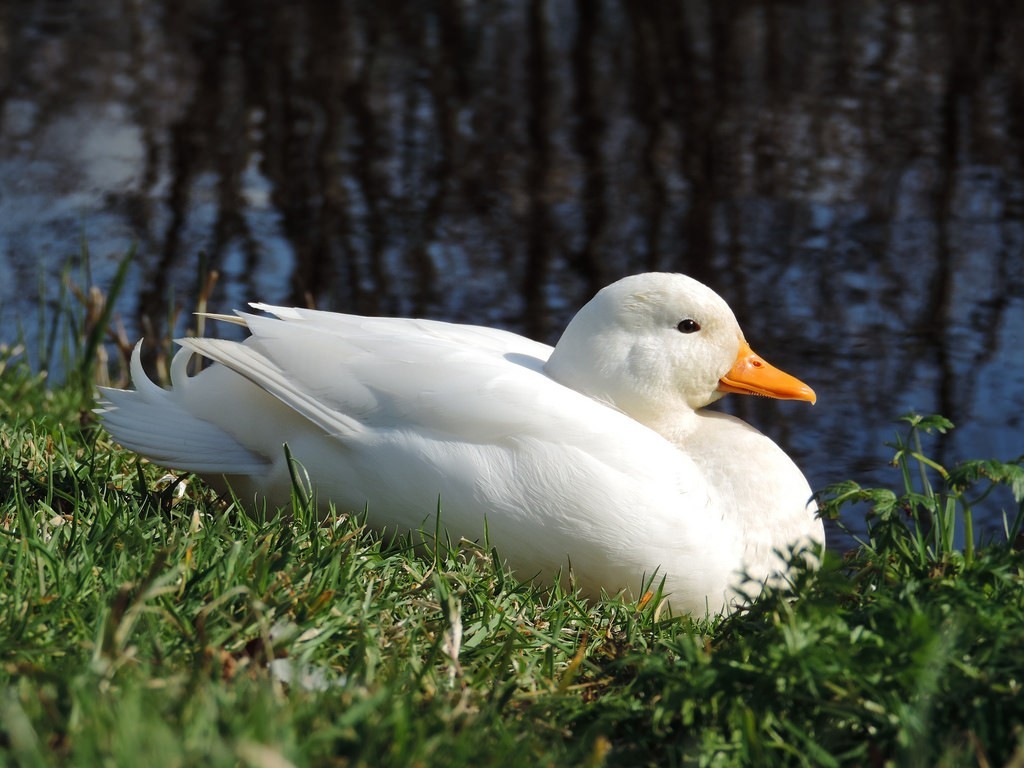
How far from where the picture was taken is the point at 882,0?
15547 mm

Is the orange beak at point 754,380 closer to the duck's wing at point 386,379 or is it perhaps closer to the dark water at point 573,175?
the duck's wing at point 386,379

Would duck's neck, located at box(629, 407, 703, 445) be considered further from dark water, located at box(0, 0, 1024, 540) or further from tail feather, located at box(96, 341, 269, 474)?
dark water, located at box(0, 0, 1024, 540)

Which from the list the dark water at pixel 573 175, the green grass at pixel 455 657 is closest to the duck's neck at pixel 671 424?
the green grass at pixel 455 657

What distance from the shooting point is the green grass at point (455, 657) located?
2004 millimetres

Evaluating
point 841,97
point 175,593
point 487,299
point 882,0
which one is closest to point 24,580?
A: point 175,593

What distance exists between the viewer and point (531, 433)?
10.8 feet

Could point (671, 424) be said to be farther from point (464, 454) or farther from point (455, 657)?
point (455, 657)

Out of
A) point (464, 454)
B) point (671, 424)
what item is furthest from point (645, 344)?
point (464, 454)

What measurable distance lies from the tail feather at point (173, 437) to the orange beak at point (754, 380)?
4.67ft

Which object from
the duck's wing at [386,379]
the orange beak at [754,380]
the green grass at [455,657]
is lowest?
the green grass at [455,657]

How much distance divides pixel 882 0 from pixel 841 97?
4.72 m

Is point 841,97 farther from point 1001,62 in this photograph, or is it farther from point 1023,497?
point 1023,497

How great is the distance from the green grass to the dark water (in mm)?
3088

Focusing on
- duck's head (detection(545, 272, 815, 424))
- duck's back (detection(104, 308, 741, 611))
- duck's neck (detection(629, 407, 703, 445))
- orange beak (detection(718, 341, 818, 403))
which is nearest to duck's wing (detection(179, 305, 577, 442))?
duck's back (detection(104, 308, 741, 611))
